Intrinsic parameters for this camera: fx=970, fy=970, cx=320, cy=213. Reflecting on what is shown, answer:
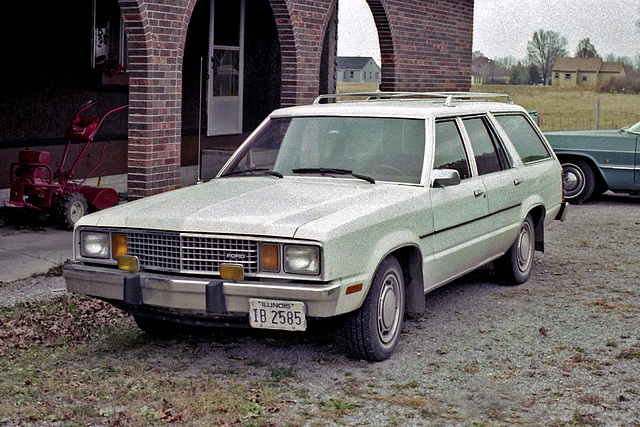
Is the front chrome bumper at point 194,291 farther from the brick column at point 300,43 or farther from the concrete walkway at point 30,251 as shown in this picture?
the brick column at point 300,43

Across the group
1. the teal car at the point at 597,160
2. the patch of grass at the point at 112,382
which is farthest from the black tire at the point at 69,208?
the teal car at the point at 597,160

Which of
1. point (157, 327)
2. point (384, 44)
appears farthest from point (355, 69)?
point (157, 327)

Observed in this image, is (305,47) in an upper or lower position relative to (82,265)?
upper

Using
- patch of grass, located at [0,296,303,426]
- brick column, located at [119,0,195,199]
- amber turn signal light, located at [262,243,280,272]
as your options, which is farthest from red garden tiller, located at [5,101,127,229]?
amber turn signal light, located at [262,243,280,272]

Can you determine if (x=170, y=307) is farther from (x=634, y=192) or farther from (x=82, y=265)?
(x=634, y=192)

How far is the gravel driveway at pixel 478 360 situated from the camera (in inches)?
204

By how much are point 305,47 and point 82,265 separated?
7707 millimetres

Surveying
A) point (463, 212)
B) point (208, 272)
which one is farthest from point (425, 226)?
point (208, 272)

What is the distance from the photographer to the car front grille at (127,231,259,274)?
5492mm

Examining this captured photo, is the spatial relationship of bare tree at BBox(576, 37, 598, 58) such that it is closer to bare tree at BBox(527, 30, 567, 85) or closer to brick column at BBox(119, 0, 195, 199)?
bare tree at BBox(527, 30, 567, 85)

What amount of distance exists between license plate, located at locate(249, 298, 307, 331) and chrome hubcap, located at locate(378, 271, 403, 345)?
693 millimetres

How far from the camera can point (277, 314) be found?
542 cm

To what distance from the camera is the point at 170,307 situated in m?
5.61

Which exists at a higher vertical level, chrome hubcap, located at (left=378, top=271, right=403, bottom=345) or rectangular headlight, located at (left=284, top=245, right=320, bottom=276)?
rectangular headlight, located at (left=284, top=245, right=320, bottom=276)
